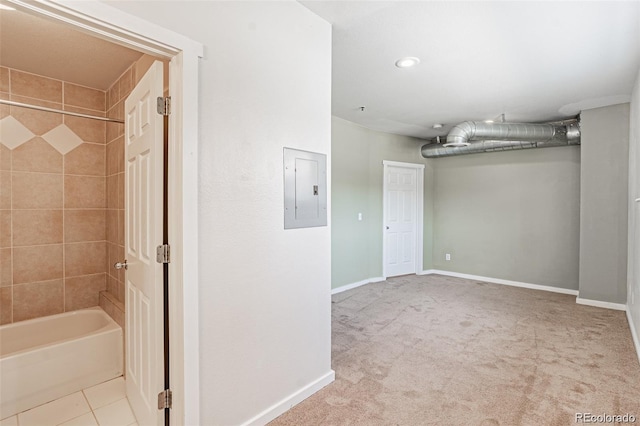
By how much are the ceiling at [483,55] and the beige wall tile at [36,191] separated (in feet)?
8.74

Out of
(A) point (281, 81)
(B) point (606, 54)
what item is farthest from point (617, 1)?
(A) point (281, 81)

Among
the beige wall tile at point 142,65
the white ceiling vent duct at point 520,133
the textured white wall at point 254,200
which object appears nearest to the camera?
the textured white wall at point 254,200

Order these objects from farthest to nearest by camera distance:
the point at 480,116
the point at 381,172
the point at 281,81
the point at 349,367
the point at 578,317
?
the point at 381,172 → the point at 480,116 → the point at 578,317 → the point at 349,367 → the point at 281,81

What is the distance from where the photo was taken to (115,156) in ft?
9.54

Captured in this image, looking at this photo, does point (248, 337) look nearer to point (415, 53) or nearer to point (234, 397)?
point (234, 397)

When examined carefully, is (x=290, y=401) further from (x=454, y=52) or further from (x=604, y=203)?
(x=604, y=203)

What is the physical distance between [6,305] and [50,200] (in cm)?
92

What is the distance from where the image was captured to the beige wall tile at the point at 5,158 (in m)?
2.63

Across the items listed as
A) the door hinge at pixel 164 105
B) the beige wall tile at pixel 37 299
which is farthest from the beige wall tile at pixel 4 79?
the door hinge at pixel 164 105

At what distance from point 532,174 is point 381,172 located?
92.9 inches

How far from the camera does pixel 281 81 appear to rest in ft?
6.44

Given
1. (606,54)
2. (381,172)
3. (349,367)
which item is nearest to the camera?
(349,367)

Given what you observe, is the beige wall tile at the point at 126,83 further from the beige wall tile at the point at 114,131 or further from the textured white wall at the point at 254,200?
the textured white wall at the point at 254,200
